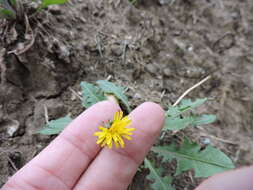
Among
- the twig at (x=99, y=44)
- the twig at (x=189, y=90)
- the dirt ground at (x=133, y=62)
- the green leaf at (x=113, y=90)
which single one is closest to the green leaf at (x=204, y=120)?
the dirt ground at (x=133, y=62)

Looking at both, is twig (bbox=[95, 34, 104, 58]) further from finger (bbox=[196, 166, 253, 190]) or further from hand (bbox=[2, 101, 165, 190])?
finger (bbox=[196, 166, 253, 190])

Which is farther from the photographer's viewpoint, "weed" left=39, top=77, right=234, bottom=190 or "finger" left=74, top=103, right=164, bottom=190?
"weed" left=39, top=77, right=234, bottom=190

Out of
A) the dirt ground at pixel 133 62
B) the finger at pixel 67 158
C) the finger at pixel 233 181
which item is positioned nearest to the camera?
the finger at pixel 233 181

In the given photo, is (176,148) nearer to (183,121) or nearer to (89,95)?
(183,121)

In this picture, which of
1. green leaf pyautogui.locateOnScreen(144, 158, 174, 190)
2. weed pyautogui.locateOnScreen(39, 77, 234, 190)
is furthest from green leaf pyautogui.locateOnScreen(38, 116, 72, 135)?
green leaf pyautogui.locateOnScreen(144, 158, 174, 190)

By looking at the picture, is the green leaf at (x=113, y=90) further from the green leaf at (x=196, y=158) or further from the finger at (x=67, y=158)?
the green leaf at (x=196, y=158)

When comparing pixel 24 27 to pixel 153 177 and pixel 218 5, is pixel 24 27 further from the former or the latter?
pixel 218 5
